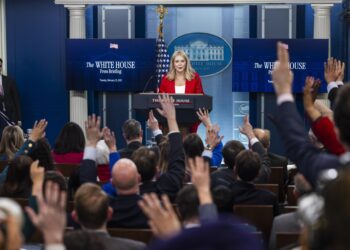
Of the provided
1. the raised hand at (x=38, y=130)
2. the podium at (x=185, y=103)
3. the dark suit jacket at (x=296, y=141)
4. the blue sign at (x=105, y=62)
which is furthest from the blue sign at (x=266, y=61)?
the dark suit jacket at (x=296, y=141)

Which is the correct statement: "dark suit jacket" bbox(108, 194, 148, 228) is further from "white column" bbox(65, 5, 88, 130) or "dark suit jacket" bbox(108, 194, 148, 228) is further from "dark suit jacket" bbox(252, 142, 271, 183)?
"white column" bbox(65, 5, 88, 130)

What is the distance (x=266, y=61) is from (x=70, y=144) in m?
4.81

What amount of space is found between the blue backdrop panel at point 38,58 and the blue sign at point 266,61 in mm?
3021

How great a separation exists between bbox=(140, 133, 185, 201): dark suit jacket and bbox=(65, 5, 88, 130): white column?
6.69m

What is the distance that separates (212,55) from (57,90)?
2.67m

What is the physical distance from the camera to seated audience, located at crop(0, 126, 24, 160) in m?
6.67

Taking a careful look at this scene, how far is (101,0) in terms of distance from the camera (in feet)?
36.2

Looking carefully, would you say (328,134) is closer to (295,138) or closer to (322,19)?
(295,138)

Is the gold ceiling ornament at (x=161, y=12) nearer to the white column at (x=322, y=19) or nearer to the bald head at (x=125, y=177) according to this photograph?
the white column at (x=322, y=19)

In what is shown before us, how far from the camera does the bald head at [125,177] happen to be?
156 inches

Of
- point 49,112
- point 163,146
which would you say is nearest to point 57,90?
point 49,112

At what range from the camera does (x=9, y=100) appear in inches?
438

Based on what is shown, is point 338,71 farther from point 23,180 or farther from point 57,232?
point 57,232

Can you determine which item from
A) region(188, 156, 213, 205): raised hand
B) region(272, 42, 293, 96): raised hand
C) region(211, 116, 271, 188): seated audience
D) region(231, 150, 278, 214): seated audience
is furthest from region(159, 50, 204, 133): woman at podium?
region(272, 42, 293, 96): raised hand
